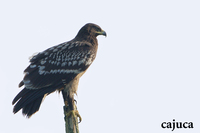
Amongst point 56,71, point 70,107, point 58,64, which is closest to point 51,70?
point 56,71

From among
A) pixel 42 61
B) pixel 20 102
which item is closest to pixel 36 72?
pixel 42 61

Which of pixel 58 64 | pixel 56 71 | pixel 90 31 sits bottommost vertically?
pixel 56 71

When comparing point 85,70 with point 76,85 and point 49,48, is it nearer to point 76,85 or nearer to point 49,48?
point 76,85

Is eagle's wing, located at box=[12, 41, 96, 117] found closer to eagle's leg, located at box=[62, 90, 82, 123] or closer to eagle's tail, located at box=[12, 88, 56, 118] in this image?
eagle's tail, located at box=[12, 88, 56, 118]

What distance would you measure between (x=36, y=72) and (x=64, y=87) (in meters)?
0.81

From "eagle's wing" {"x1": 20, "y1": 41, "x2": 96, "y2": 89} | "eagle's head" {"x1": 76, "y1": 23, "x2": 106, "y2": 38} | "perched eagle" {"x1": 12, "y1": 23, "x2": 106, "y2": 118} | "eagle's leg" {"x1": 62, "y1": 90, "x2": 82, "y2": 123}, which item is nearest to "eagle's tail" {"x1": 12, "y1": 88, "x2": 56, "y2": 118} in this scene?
"perched eagle" {"x1": 12, "y1": 23, "x2": 106, "y2": 118}

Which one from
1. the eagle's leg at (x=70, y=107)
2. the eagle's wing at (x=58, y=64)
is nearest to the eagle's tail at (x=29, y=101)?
the eagle's wing at (x=58, y=64)

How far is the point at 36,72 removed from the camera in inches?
410

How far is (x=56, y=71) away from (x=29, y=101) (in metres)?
1.17

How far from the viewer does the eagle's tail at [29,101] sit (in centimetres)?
973

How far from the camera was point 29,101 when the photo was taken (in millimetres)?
9711

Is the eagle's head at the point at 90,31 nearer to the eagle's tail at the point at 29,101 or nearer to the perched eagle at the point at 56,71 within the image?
the perched eagle at the point at 56,71

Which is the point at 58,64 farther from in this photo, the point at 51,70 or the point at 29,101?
the point at 29,101

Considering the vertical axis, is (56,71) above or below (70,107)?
above
